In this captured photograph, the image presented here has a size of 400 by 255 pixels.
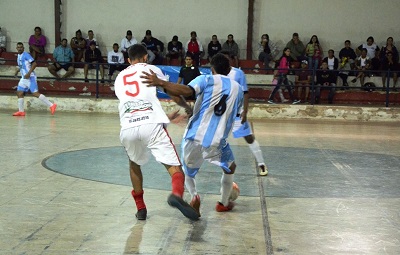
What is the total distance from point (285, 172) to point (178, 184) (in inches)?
147

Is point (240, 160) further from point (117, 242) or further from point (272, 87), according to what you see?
point (272, 87)

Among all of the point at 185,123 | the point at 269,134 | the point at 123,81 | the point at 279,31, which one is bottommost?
the point at 269,134

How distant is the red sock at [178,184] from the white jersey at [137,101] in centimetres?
53

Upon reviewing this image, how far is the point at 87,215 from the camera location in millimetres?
6012

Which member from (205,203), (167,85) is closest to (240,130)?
(205,203)

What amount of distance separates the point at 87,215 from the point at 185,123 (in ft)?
4.50

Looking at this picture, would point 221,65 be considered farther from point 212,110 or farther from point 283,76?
point 283,76

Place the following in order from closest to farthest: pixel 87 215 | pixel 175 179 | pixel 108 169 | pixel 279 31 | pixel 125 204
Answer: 1. pixel 175 179
2. pixel 87 215
3. pixel 125 204
4. pixel 108 169
5. pixel 279 31

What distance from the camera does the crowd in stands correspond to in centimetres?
1973

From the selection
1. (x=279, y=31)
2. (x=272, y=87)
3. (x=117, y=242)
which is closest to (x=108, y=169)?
(x=117, y=242)

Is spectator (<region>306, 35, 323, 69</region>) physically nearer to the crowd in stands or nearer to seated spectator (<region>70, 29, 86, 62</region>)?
the crowd in stands

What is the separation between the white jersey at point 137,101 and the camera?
5.67 m

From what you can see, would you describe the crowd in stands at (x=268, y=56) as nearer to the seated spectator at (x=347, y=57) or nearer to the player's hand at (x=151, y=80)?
the seated spectator at (x=347, y=57)

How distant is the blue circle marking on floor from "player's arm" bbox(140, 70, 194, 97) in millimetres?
2159
